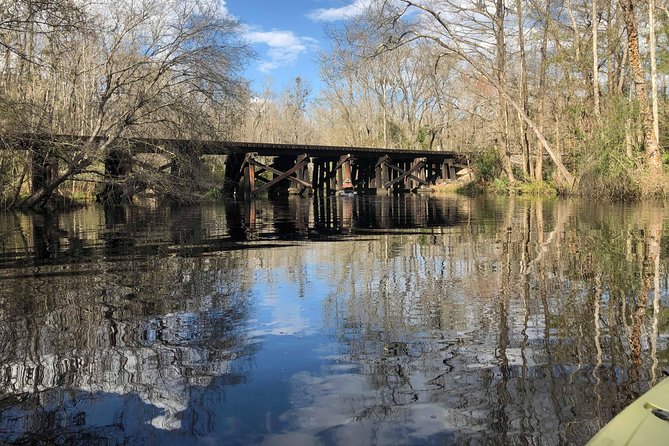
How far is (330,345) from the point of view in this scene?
385cm

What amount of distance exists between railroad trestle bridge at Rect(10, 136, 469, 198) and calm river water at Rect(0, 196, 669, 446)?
40.8 ft

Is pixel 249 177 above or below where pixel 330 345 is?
above

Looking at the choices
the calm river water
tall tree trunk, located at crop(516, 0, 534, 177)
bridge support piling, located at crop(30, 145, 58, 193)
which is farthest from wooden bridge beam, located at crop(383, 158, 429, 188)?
the calm river water

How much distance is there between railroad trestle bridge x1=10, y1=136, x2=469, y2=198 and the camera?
64.5 ft

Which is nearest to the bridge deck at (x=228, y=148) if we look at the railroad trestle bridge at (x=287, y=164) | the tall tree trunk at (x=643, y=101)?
the railroad trestle bridge at (x=287, y=164)

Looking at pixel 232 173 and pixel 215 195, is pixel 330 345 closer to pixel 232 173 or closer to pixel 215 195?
pixel 215 195

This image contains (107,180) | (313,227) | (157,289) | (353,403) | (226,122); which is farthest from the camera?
(226,122)

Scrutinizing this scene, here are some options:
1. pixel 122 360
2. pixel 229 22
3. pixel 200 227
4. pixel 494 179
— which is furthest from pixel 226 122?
pixel 122 360

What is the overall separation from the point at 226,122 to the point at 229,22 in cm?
363

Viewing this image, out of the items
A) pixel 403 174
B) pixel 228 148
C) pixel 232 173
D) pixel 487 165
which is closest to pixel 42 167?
pixel 228 148

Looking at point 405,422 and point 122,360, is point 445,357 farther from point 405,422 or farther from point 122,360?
point 122,360

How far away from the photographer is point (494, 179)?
1273 inches

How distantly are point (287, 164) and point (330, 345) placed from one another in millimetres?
31272

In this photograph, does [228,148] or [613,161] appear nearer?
[613,161]
